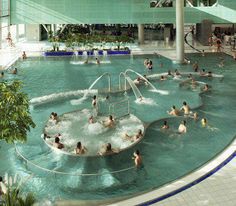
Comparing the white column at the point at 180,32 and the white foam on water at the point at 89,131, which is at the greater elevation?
the white column at the point at 180,32

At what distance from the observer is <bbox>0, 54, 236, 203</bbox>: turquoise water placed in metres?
9.69

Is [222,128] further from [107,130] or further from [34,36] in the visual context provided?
[34,36]

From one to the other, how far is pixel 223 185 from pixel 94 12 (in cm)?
2927

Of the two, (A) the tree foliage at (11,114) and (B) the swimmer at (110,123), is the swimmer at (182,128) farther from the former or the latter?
(A) the tree foliage at (11,114)

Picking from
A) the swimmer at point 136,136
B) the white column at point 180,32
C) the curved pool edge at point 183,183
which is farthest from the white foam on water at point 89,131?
the white column at point 180,32

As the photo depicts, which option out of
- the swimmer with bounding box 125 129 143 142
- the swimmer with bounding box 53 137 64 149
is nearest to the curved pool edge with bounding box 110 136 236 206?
the swimmer with bounding box 125 129 143 142

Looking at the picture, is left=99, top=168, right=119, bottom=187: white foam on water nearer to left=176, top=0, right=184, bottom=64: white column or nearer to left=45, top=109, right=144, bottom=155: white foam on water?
left=45, top=109, right=144, bottom=155: white foam on water

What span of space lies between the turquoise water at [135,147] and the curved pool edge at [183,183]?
33 cm

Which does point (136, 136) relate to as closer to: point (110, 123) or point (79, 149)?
point (110, 123)

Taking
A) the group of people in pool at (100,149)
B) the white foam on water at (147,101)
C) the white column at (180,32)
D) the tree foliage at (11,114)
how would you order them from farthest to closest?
the white column at (180,32), the white foam on water at (147,101), the group of people in pool at (100,149), the tree foliage at (11,114)

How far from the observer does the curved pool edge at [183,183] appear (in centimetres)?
879

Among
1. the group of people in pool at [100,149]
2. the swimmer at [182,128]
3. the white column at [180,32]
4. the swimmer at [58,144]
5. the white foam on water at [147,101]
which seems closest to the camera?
the group of people in pool at [100,149]

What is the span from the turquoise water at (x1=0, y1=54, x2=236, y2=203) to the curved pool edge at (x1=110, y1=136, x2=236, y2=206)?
0.33m

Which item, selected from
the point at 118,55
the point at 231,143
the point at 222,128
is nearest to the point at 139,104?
the point at 222,128
